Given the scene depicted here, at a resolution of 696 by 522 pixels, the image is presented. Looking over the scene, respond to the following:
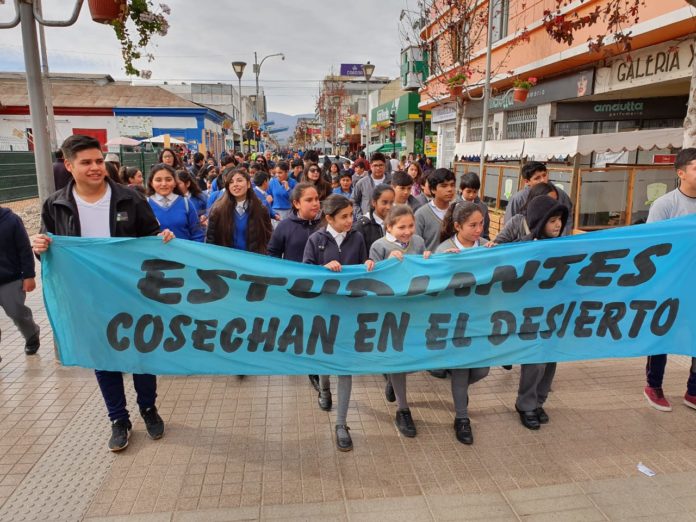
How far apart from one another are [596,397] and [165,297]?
11.7ft

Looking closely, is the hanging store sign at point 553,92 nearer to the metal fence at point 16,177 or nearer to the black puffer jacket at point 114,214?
the black puffer jacket at point 114,214

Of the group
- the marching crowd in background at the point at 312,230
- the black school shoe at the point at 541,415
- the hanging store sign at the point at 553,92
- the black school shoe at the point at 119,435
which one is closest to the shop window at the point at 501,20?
the hanging store sign at the point at 553,92

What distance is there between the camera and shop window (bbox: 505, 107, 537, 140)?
17.6 m

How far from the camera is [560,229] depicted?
154 inches

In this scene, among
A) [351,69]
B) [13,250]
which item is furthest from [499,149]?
[351,69]

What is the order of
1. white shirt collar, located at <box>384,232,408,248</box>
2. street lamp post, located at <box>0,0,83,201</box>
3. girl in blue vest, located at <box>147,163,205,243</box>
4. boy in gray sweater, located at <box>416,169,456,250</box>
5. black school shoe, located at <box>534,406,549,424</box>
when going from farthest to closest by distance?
girl in blue vest, located at <box>147,163,205,243</box>
boy in gray sweater, located at <box>416,169,456,250</box>
street lamp post, located at <box>0,0,83,201</box>
black school shoe, located at <box>534,406,549,424</box>
white shirt collar, located at <box>384,232,408,248</box>

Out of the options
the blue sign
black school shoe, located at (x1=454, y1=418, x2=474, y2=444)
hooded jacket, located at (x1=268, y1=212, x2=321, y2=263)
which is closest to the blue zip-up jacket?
hooded jacket, located at (x1=268, y1=212, x2=321, y2=263)

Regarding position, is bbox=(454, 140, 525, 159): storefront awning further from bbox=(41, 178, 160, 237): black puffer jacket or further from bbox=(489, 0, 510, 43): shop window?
bbox=(41, 178, 160, 237): black puffer jacket

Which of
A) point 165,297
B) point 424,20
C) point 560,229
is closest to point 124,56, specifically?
point 165,297

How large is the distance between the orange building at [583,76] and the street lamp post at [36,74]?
9.05 metres

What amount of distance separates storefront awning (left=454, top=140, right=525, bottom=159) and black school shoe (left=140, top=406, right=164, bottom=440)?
1037 centimetres

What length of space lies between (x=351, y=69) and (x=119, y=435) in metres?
120

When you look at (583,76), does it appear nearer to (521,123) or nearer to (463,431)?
(521,123)

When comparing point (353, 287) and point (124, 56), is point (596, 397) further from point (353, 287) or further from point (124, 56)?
point (124, 56)
